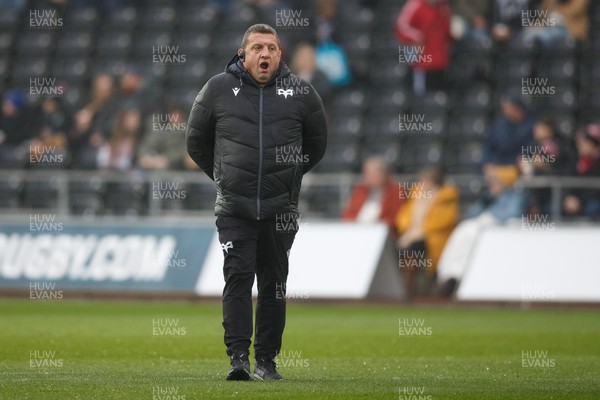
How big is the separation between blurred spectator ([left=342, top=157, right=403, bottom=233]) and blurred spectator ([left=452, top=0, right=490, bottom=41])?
4.15 m

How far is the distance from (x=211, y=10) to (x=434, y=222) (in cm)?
934

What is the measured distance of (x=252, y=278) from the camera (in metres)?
10.7

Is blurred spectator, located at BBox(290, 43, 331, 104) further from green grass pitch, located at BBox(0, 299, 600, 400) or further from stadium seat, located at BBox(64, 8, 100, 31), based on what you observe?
stadium seat, located at BBox(64, 8, 100, 31)

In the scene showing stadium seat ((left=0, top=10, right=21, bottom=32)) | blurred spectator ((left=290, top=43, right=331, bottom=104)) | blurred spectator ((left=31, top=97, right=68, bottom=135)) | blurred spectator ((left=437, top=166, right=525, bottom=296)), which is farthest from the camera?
stadium seat ((left=0, top=10, right=21, bottom=32))

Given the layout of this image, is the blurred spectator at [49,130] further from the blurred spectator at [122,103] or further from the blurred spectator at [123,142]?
the blurred spectator at [123,142]

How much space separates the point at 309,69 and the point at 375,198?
10.1ft

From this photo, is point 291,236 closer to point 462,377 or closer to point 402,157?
point 462,377

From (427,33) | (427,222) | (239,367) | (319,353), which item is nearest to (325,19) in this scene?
(427,33)

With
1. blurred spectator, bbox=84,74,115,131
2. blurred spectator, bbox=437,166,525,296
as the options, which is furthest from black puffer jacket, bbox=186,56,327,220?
blurred spectator, bbox=84,74,115,131

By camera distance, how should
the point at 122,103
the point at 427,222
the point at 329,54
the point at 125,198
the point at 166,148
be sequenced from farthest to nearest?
the point at 122,103 → the point at 329,54 → the point at 125,198 → the point at 166,148 → the point at 427,222

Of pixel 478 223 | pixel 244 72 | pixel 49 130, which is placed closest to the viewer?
pixel 244 72

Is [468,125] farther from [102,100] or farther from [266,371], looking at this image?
[266,371]

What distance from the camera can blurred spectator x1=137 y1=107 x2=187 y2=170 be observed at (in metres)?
24.5

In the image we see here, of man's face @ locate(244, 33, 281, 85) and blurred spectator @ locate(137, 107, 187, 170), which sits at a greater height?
man's face @ locate(244, 33, 281, 85)
